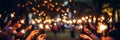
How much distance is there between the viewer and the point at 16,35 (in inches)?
320

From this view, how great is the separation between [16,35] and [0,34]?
1.85 feet

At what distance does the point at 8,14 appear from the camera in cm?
1283

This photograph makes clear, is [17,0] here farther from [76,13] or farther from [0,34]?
[76,13]

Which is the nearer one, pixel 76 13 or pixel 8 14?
pixel 8 14

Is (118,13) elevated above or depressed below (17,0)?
below

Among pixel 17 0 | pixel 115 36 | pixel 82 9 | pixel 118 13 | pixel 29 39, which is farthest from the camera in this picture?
pixel 82 9

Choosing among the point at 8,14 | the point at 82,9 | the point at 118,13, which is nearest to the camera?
the point at 118,13

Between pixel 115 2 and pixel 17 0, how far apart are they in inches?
270

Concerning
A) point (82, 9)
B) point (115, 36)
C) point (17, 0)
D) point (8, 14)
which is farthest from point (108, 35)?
point (82, 9)

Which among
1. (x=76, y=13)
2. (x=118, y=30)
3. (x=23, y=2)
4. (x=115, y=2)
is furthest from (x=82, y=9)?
(x=118, y=30)

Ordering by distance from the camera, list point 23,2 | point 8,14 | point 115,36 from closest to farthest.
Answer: point 115,36
point 8,14
point 23,2

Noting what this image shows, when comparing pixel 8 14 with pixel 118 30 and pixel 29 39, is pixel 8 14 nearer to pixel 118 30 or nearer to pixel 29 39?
pixel 29 39

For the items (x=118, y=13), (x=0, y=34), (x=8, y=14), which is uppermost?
(x=8, y=14)

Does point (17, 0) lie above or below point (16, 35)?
above
